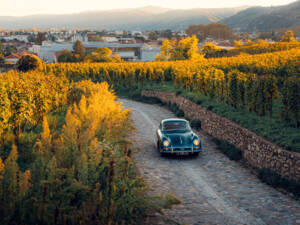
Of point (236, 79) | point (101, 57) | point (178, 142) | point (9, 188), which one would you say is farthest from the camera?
point (101, 57)

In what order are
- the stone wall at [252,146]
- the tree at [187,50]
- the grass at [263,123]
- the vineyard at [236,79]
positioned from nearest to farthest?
the stone wall at [252,146], the grass at [263,123], the vineyard at [236,79], the tree at [187,50]

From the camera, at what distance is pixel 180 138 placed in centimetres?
1349

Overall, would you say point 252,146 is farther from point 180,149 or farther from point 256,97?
point 256,97

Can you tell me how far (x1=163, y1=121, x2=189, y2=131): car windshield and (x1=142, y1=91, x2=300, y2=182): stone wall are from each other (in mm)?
2191

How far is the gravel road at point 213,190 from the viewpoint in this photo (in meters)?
8.09

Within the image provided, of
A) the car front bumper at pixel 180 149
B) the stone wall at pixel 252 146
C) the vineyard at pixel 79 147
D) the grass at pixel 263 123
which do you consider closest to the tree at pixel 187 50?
the vineyard at pixel 79 147

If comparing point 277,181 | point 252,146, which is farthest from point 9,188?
point 252,146

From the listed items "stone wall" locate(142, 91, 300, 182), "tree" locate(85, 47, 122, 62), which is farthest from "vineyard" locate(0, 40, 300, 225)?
"tree" locate(85, 47, 122, 62)

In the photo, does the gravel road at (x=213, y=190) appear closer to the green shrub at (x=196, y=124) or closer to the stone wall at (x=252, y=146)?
the stone wall at (x=252, y=146)

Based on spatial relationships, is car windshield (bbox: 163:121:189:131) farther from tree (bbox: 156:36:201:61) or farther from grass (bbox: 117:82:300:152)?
tree (bbox: 156:36:201:61)

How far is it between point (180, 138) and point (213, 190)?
12.5ft

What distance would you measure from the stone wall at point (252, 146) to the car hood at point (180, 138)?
7.12ft

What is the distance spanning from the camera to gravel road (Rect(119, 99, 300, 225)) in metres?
8.09

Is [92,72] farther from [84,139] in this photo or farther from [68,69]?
[84,139]
